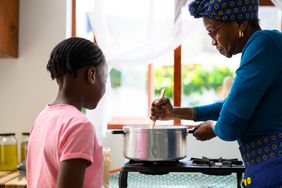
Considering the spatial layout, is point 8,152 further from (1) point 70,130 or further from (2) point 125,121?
(1) point 70,130

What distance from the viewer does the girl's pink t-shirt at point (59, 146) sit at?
1.83ft

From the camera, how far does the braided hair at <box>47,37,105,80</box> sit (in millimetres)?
641

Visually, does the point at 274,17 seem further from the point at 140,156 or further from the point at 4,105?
the point at 4,105

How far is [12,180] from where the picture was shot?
128cm

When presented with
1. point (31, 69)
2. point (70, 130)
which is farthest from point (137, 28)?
point (70, 130)

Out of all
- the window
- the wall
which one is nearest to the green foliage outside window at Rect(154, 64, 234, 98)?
the window

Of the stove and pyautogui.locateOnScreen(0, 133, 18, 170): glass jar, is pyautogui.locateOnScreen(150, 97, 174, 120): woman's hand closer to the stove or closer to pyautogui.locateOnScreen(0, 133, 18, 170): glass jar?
the stove

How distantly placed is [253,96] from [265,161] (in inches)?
6.1

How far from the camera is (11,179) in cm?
130

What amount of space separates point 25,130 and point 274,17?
1.49 m

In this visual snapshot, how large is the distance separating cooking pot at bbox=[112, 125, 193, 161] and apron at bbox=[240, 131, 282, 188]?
1.16 feet

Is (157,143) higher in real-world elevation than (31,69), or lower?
lower

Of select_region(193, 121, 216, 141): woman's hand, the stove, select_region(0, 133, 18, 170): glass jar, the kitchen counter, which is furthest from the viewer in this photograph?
select_region(0, 133, 18, 170): glass jar

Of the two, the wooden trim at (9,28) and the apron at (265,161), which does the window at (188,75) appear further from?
the apron at (265,161)
